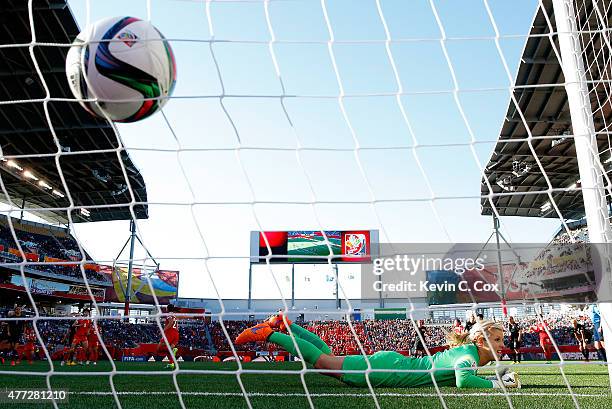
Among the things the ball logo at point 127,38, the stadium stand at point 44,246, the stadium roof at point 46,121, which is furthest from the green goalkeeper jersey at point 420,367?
the stadium stand at point 44,246

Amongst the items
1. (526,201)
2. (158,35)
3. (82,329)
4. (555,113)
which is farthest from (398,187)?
(526,201)

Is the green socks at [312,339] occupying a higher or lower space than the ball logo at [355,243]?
lower

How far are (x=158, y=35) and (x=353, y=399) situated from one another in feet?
9.37

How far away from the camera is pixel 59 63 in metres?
12.2

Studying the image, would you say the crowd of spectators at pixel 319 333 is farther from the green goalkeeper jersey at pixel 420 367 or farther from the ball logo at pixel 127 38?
the ball logo at pixel 127 38

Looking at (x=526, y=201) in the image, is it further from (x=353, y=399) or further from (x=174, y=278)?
(x=174, y=278)

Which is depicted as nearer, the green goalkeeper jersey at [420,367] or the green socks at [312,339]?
the green goalkeeper jersey at [420,367]

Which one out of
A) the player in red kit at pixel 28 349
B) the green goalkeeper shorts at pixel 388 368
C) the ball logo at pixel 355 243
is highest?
the ball logo at pixel 355 243

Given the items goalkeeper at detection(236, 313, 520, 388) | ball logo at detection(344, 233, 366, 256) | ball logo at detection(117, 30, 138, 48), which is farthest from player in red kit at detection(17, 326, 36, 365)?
ball logo at detection(344, 233, 366, 256)

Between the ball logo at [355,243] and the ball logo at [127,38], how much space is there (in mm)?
21273

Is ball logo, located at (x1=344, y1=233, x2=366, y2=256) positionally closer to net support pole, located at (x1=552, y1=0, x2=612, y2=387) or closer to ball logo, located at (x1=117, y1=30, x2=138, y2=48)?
net support pole, located at (x1=552, y1=0, x2=612, y2=387)

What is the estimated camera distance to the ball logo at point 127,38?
2.72m

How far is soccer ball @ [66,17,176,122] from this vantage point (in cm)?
270

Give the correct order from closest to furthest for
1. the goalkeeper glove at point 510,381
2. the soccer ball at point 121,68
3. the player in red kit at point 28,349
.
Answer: the soccer ball at point 121,68 < the goalkeeper glove at point 510,381 < the player in red kit at point 28,349
